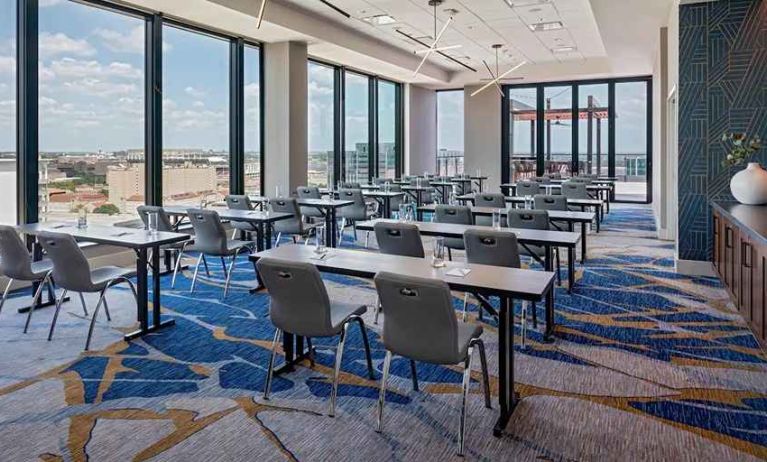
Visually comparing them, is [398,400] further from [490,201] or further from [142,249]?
[490,201]

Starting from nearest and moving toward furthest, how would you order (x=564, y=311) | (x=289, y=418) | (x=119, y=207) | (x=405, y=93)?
(x=289, y=418) < (x=564, y=311) < (x=119, y=207) < (x=405, y=93)

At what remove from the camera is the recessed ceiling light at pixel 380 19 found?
947 centimetres

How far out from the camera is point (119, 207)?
7.68m

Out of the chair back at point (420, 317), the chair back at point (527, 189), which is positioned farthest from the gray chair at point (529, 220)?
the chair back at point (527, 189)

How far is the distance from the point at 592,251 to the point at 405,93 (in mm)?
8576

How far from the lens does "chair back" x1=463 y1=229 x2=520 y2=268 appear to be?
4.27 meters

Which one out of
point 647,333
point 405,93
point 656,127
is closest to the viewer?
point 647,333

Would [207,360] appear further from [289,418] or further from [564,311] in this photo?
[564,311]

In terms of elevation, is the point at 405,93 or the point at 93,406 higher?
the point at 405,93

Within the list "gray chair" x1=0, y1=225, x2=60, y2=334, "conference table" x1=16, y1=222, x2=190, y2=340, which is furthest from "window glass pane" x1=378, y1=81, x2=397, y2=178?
"gray chair" x1=0, y1=225, x2=60, y2=334

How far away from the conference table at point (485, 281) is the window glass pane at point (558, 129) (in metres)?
13.4

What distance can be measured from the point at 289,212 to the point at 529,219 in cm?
316

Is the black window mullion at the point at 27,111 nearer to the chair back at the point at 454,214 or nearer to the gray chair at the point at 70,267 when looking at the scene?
the gray chair at the point at 70,267

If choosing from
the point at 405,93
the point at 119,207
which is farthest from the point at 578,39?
the point at 119,207
